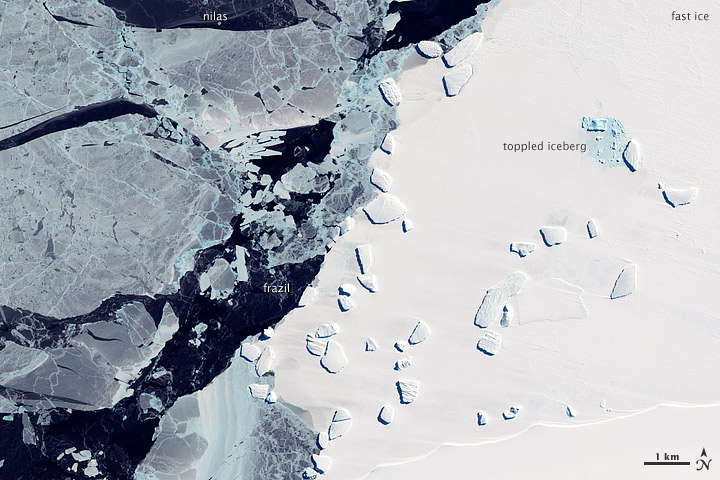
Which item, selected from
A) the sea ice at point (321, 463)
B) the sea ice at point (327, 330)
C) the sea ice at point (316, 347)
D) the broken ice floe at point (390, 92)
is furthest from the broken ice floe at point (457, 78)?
the sea ice at point (321, 463)

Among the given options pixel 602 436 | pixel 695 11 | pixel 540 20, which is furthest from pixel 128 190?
pixel 695 11

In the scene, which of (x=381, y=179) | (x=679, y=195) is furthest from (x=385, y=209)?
Answer: (x=679, y=195)

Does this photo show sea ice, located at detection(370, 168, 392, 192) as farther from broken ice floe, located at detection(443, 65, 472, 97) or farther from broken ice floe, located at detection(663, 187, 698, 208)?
broken ice floe, located at detection(663, 187, 698, 208)

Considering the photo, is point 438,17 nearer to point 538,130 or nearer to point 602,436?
point 538,130

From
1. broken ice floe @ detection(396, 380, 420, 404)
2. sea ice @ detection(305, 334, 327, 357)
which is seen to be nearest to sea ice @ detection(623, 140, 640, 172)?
broken ice floe @ detection(396, 380, 420, 404)

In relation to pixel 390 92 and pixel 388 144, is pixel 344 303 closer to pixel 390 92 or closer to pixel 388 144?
pixel 388 144
